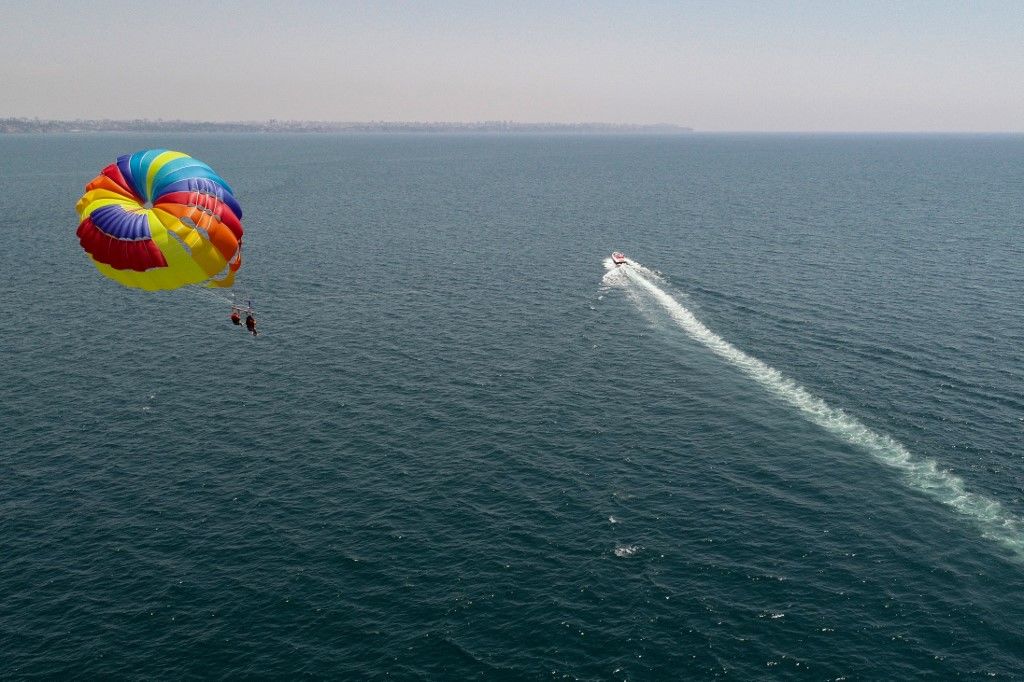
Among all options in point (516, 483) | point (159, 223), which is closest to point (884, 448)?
point (516, 483)

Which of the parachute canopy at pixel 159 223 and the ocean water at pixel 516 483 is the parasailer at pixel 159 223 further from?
the ocean water at pixel 516 483

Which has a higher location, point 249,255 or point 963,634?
point 249,255

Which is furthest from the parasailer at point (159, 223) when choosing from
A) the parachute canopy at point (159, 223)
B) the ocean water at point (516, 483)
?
the ocean water at point (516, 483)

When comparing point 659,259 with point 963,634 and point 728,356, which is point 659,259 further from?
point 963,634

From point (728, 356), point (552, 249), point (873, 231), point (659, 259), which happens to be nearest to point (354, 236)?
point (552, 249)

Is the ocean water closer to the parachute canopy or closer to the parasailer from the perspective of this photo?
the parasailer
